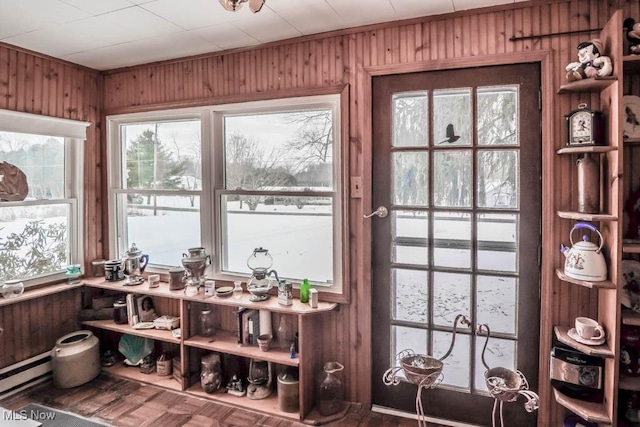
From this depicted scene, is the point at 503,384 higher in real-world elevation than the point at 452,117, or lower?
lower

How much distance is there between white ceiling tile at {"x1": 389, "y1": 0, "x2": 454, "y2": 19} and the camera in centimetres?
211

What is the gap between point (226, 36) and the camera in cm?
259

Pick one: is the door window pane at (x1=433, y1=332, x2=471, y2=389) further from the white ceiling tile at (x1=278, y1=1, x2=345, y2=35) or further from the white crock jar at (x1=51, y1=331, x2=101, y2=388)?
the white crock jar at (x1=51, y1=331, x2=101, y2=388)

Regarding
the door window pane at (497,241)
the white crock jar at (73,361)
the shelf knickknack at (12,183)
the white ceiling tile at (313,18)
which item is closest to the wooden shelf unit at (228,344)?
the white crock jar at (73,361)

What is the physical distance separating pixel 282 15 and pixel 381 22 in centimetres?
61

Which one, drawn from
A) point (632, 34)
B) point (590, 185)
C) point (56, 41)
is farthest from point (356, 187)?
point (56, 41)

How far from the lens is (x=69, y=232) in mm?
3250

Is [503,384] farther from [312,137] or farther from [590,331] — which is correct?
[312,137]

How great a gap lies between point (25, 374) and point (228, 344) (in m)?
1.60

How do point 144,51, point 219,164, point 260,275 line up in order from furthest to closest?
point 219,164
point 144,51
point 260,275

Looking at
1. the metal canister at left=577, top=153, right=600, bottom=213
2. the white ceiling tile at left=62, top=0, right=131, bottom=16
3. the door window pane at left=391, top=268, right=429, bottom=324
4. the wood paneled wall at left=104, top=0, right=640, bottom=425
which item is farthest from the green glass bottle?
the white ceiling tile at left=62, top=0, right=131, bottom=16

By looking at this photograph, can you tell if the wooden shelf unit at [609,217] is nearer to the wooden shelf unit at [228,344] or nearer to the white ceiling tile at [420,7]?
the white ceiling tile at [420,7]

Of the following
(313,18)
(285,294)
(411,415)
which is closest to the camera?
(313,18)

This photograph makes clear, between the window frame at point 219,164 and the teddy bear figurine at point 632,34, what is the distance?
58.3 inches
